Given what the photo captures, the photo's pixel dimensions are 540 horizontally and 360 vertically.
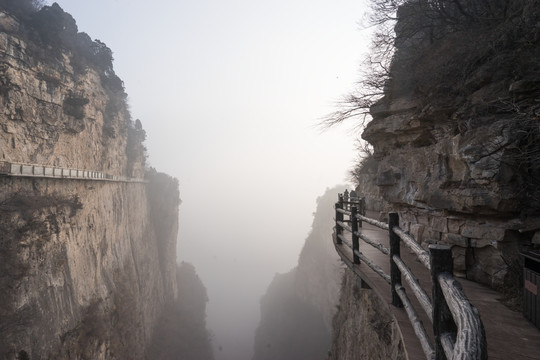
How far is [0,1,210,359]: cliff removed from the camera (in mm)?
10422

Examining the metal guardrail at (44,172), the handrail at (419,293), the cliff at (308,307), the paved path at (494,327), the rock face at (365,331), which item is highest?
the metal guardrail at (44,172)

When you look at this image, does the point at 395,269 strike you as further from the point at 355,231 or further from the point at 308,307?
the point at 308,307

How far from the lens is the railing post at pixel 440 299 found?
5.74 feet

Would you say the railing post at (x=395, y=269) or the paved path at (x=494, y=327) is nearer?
the paved path at (x=494, y=327)

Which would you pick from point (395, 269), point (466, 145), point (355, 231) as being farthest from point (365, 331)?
point (466, 145)

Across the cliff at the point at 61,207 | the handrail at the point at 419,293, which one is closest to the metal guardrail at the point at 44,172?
the cliff at the point at 61,207

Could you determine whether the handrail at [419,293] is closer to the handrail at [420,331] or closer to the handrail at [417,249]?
the handrail at [420,331]

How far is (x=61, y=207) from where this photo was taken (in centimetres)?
1345

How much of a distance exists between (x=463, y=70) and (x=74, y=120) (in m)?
18.9

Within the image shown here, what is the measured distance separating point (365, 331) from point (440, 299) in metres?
5.37

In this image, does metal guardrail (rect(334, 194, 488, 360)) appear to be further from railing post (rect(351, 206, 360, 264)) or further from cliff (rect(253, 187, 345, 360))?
cliff (rect(253, 187, 345, 360))

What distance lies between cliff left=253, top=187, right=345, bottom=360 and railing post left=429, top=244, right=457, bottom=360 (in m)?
31.2

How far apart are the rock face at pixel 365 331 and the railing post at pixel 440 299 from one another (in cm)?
164

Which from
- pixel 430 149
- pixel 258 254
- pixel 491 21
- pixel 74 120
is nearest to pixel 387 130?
pixel 430 149
